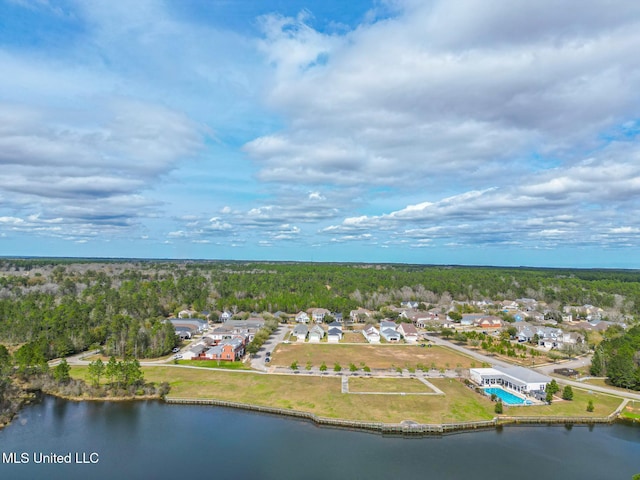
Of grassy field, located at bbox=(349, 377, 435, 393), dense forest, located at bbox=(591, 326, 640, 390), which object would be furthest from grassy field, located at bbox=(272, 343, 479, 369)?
dense forest, located at bbox=(591, 326, 640, 390)

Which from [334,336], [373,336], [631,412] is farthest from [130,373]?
[631,412]

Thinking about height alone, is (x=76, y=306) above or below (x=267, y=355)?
above

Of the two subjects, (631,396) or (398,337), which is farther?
(398,337)

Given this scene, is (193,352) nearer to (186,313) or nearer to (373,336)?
(373,336)

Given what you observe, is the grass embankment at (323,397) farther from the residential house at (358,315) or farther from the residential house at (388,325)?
the residential house at (358,315)

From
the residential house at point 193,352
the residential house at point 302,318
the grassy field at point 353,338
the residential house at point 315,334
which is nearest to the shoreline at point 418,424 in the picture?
the residential house at point 193,352

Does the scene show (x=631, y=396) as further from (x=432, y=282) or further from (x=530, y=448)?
(x=432, y=282)

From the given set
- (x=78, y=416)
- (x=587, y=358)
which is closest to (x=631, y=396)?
(x=587, y=358)

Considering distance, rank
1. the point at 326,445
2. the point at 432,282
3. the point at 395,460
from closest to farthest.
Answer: the point at 395,460 < the point at 326,445 < the point at 432,282
